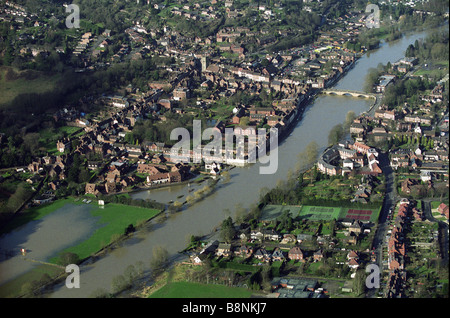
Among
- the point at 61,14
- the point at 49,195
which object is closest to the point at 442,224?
the point at 49,195

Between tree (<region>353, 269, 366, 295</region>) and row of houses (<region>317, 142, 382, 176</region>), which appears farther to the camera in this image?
row of houses (<region>317, 142, 382, 176</region>)

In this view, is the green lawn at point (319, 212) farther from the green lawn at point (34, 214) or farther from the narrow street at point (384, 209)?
the green lawn at point (34, 214)

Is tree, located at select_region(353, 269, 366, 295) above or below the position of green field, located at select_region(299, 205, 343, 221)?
below

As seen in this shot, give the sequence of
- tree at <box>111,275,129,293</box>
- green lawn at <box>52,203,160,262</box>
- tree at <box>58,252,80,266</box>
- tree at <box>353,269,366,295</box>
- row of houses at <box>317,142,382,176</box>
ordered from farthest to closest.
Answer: row of houses at <box>317,142,382,176</box>
green lawn at <box>52,203,160,262</box>
tree at <box>58,252,80,266</box>
tree at <box>111,275,129,293</box>
tree at <box>353,269,366,295</box>

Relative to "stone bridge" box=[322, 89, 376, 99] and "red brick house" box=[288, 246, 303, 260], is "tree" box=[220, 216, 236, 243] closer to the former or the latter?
"red brick house" box=[288, 246, 303, 260]

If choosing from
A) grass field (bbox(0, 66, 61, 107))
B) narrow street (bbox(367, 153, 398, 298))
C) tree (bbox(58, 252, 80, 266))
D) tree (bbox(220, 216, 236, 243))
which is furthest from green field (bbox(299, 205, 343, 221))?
grass field (bbox(0, 66, 61, 107))

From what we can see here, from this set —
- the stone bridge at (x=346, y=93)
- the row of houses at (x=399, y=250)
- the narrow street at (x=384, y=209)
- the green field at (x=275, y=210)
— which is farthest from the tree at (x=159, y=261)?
the stone bridge at (x=346, y=93)
